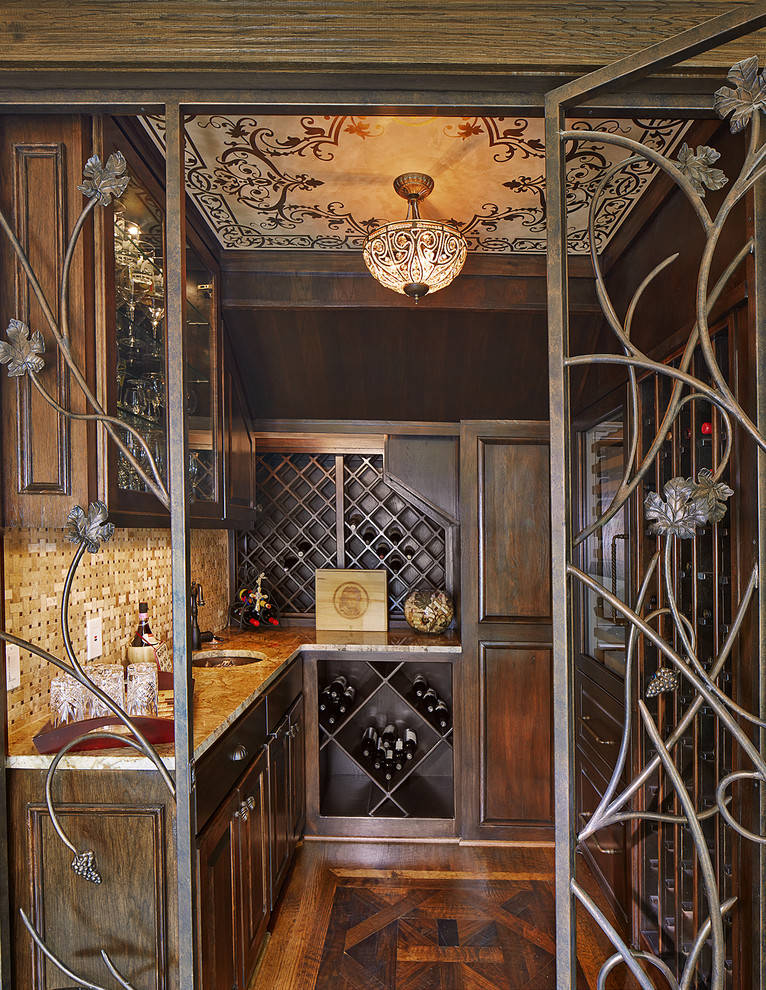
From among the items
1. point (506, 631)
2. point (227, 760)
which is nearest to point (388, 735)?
point (506, 631)

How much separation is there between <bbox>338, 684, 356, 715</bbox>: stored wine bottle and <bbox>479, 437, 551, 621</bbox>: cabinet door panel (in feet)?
2.79

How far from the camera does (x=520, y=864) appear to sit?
2.97 m

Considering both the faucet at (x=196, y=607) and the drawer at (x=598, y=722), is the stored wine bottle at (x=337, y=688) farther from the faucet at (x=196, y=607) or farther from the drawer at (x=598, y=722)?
the drawer at (x=598, y=722)

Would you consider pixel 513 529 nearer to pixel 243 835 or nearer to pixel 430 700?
pixel 430 700

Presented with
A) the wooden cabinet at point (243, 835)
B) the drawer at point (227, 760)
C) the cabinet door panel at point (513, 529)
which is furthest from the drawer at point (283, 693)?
the cabinet door panel at point (513, 529)

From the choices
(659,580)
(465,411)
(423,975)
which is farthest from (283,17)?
(423,975)

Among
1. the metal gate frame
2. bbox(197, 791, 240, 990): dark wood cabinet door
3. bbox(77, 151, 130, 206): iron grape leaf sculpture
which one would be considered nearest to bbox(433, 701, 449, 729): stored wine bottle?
bbox(197, 791, 240, 990): dark wood cabinet door

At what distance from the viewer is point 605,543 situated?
2.60 m

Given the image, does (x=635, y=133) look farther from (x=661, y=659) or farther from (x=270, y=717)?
(x=270, y=717)

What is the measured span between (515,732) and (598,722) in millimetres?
687

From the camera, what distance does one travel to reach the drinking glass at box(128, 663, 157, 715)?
1729 millimetres

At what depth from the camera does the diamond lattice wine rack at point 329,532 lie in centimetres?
387

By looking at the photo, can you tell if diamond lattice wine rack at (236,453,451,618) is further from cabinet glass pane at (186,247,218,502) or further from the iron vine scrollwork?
the iron vine scrollwork

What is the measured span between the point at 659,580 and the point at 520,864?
70.6 inches
